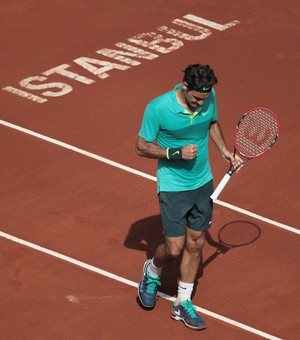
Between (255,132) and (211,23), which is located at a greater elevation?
(255,132)

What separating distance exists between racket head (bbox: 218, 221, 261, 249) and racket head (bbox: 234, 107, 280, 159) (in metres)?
1.59

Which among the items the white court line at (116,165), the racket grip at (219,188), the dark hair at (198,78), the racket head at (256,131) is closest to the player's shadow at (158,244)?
the white court line at (116,165)

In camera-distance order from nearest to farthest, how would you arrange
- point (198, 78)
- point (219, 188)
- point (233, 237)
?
1. point (198, 78)
2. point (219, 188)
3. point (233, 237)

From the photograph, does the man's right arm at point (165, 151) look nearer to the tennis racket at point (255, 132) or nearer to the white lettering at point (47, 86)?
the tennis racket at point (255, 132)

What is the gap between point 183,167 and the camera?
439 inches

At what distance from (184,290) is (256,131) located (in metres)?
1.94

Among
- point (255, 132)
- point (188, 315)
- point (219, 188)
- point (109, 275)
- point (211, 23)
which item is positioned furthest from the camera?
point (211, 23)

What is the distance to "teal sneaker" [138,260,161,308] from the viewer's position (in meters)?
11.8

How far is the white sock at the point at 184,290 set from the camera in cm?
1159

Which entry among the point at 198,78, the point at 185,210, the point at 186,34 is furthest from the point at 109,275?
the point at 186,34

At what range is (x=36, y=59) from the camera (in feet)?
57.6

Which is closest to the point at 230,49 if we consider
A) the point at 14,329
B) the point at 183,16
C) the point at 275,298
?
the point at 183,16

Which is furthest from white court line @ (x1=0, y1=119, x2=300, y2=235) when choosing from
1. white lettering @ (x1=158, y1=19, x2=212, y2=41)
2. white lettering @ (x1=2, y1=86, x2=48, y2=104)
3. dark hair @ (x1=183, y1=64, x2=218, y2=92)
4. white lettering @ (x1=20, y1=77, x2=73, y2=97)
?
white lettering @ (x1=158, y1=19, x2=212, y2=41)

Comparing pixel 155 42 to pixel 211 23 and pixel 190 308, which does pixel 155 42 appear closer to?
pixel 211 23
